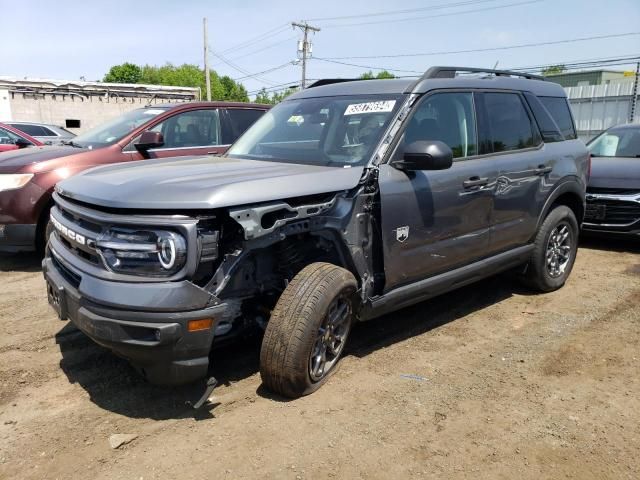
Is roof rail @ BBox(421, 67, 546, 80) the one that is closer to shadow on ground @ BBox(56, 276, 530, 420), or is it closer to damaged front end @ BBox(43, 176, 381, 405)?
damaged front end @ BBox(43, 176, 381, 405)

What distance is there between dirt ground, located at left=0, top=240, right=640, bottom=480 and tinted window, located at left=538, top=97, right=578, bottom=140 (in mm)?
1980

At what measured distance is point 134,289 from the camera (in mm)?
2715

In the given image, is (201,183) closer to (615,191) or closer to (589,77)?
(615,191)

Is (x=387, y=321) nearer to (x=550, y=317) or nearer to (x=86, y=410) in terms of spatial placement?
(x=550, y=317)

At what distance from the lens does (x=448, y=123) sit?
13.5 feet

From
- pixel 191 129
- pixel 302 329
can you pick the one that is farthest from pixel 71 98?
pixel 302 329

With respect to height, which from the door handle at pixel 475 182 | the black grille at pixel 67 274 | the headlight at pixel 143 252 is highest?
the door handle at pixel 475 182

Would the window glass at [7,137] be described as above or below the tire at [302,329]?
above

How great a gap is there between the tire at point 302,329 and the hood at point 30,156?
3.95 m

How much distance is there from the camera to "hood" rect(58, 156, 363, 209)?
2787 mm

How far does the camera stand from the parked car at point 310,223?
276 cm

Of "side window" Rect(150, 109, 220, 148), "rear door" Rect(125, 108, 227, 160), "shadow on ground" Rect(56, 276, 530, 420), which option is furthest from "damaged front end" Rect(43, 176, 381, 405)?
"side window" Rect(150, 109, 220, 148)

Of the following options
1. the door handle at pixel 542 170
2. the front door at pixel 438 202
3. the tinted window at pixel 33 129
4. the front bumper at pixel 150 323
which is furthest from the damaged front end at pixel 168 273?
the tinted window at pixel 33 129

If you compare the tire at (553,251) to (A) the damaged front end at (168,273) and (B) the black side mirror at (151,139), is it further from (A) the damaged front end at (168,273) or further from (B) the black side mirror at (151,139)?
(B) the black side mirror at (151,139)
